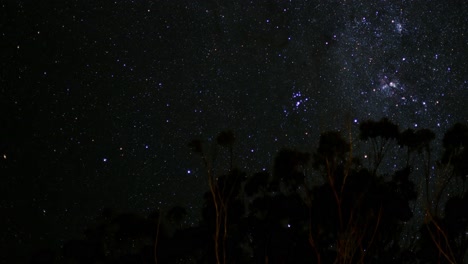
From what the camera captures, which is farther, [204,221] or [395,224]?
[204,221]

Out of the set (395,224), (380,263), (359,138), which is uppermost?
(359,138)

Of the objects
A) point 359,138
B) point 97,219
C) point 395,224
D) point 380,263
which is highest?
point 359,138

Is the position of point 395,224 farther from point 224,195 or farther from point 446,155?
point 224,195

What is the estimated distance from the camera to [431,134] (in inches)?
254

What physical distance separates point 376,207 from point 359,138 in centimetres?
91

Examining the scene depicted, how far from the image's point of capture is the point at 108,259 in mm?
6910

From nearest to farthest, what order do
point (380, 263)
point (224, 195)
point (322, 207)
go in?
point (380, 263)
point (322, 207)
point (224, 195)

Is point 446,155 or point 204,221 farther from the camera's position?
point 204,221

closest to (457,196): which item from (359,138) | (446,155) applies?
(446,155)

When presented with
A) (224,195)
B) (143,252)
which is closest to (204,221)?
(224,195)

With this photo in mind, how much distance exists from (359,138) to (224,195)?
199cm

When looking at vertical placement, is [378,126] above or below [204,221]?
above

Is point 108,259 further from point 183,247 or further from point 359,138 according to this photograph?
point 359,138

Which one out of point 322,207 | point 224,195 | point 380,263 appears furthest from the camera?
point 224,195
